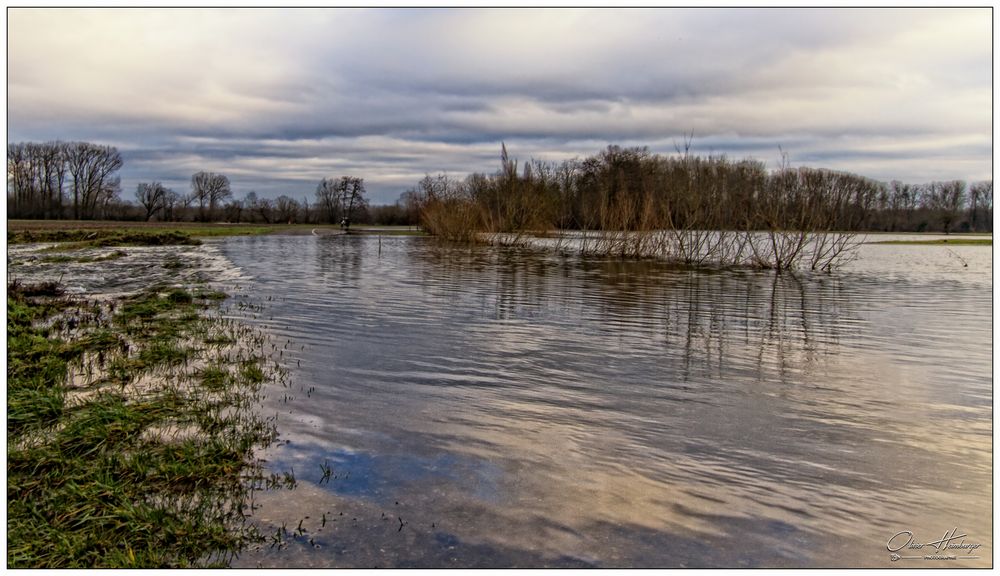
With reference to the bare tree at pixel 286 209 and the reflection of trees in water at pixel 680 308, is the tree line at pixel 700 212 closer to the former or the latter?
the reflection of trees in water at pixel 680 308

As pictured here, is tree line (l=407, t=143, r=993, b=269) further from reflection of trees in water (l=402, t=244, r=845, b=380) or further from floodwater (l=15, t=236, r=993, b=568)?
floodwater (l=15, t=236, r=993, b=568)

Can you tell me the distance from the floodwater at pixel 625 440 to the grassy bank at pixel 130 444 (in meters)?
0.33

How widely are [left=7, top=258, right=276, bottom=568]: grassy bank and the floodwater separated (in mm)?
328

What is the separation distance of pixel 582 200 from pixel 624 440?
234ft

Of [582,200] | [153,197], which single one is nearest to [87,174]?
[153,197]

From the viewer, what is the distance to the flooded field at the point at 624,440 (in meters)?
4.28

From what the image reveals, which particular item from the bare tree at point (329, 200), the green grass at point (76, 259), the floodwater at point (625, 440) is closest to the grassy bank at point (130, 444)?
the floodwater at point (625, 440)

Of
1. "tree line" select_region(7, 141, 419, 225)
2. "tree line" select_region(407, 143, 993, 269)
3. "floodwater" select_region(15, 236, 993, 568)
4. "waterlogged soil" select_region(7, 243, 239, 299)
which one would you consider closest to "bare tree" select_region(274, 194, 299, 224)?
"tree line" select_region(7, 141, 419, 225)

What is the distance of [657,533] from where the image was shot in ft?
14.2

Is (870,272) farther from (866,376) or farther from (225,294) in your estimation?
(225,294)

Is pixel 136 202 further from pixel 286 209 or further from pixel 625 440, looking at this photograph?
pixel 625 440

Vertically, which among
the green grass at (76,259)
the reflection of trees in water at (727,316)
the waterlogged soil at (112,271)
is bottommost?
the reflection of trees in water at (727,316)

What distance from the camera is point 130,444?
18.4ft

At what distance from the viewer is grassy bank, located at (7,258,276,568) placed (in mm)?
4070
